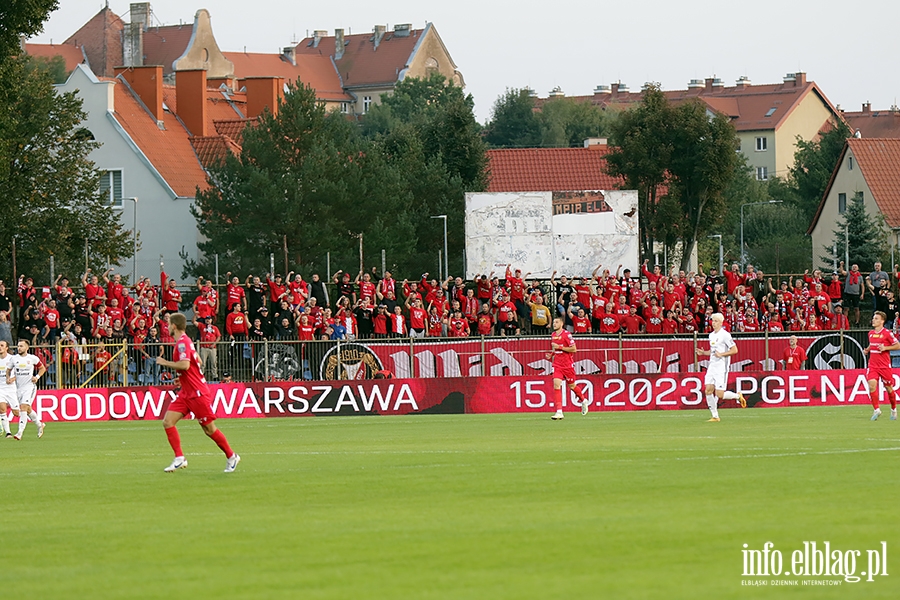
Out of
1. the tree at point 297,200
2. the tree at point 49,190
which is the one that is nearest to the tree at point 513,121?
the tree at point 297,200

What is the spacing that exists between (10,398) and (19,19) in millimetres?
15142

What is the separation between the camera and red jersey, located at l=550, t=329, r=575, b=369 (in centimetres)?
2627

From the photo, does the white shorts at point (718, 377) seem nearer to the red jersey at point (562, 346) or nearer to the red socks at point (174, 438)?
the red jersey at point (562, 346)

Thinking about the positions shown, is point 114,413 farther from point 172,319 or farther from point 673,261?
point 673,261

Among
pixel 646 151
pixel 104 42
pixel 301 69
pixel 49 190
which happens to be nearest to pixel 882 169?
pixel 646 151

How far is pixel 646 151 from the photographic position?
196ft

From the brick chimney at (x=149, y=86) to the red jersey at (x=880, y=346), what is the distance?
157 ft

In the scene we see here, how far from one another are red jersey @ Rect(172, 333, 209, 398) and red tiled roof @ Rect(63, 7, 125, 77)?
106 metres

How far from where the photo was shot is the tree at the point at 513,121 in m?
129

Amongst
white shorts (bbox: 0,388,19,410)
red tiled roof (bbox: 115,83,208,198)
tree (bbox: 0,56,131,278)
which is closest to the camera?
white shorts (bbox: 0,388,19,410)

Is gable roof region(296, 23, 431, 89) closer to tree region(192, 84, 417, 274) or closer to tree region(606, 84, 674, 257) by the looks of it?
tree region(606, 84, 674, 257)

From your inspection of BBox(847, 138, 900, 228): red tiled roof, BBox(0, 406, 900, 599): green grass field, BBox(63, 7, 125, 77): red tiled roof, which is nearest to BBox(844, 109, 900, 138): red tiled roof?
BBox(847, 138, 900, 228): red tiled roof

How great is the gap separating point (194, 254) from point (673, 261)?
24.3 m

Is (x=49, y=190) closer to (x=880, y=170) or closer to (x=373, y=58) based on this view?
(x=880, y=170)
